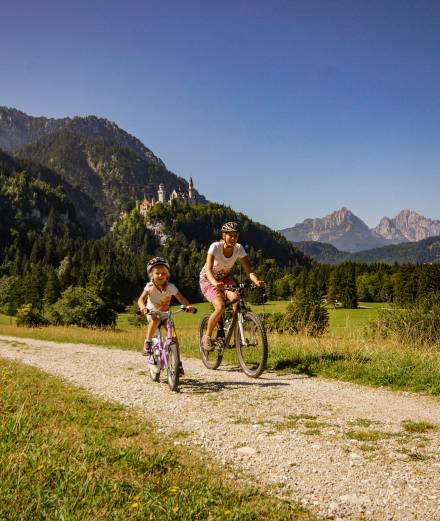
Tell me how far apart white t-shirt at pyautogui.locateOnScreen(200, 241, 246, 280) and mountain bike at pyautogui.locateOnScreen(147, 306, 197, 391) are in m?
1.39

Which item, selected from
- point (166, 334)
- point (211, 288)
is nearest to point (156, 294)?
point (166, 334)

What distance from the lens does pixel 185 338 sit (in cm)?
1697

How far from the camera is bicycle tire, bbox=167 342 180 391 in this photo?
26.1 ft

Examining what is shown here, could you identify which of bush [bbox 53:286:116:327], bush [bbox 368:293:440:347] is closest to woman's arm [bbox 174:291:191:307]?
bush [bbox 368:293:440:347]

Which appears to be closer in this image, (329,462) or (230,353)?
(329,462)

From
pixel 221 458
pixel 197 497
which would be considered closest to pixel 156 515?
pixel 197 497

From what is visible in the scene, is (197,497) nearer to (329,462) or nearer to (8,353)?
(329,462)

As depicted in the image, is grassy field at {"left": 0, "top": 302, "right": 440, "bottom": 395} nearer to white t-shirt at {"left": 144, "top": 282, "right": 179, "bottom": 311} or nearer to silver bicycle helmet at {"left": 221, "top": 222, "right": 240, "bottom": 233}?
white t-shirt at {"left": 144, "top": 282, "right": 179, "bottom": 311}

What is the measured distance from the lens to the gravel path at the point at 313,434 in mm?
3768

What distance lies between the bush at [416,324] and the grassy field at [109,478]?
913cm

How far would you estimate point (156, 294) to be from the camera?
9.24 meters

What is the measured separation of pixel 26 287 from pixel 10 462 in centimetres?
10586

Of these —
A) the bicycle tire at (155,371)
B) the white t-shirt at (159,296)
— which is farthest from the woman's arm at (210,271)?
the bicycle tire at (155,371)

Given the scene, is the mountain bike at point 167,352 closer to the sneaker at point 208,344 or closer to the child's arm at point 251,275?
the sneaker at point 208,344
